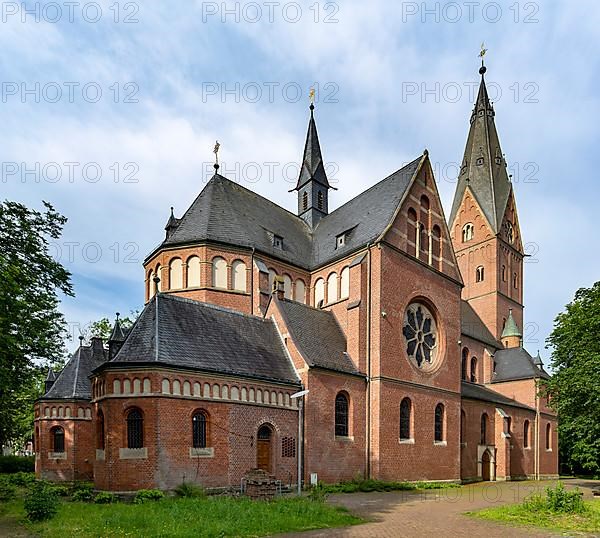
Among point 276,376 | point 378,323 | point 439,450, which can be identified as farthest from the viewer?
point 439,450

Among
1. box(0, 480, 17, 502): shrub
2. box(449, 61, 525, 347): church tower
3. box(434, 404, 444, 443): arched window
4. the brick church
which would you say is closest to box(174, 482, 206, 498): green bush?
the brick church

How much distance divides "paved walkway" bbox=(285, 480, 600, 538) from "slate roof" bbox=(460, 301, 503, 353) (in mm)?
22121

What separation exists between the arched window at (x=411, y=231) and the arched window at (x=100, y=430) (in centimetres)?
1802

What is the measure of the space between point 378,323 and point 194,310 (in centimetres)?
958

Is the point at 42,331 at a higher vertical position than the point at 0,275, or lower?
lower

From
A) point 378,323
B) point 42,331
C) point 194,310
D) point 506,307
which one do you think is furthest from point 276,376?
point 506,307

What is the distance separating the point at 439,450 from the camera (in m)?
30.1

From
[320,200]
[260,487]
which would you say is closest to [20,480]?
[260,487]

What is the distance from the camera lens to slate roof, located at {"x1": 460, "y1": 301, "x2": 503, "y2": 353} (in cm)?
4553

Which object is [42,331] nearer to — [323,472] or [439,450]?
[323,472]

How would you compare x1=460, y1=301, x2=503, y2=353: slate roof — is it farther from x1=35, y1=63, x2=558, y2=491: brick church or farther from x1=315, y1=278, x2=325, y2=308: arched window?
x1=315, y1=278, x2=325, y2=308: arched window

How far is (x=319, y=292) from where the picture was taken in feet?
107

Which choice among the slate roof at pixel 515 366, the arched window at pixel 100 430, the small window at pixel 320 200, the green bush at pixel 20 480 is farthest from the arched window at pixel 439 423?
the green bush at pixel 20 480

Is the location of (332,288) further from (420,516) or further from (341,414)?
(420,516)
